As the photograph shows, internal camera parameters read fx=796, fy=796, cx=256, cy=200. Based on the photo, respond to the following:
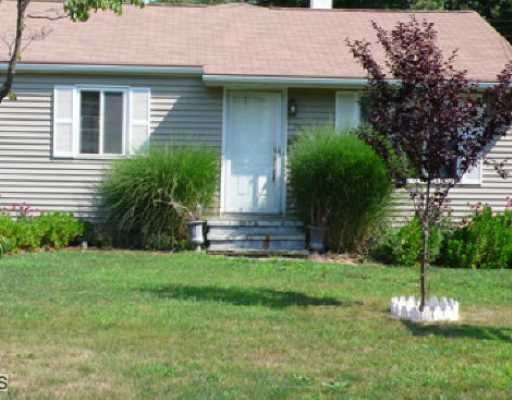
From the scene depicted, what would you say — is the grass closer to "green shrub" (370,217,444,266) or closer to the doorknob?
"green shrub" (370,217,444,266)

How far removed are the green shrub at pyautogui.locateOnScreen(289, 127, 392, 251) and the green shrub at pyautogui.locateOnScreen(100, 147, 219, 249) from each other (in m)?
1.58

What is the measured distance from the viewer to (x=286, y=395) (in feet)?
17.0

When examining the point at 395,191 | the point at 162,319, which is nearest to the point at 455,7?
the point at 395,191

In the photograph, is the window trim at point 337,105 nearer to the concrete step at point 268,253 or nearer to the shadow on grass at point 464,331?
the concrete step at point 268,253

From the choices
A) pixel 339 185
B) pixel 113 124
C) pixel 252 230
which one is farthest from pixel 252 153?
pixel 113 124

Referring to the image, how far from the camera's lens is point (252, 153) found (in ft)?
46.9

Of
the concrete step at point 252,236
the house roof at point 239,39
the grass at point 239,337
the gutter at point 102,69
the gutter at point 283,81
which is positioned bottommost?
the grass at point 239,337

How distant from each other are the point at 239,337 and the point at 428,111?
2.88 meters

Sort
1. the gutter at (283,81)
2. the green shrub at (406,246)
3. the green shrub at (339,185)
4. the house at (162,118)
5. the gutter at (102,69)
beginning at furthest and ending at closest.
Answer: the house at (162,118)
the gutter at (102,69)
the gutter at (283,81)
the green shrub at (339,185)
the green shrub at (406,246)

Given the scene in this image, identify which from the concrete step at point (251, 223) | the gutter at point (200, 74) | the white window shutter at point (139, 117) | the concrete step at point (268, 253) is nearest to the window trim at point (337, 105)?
the gutter at point (200, 74)

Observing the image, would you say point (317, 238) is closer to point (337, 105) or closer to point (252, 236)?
point (252, 236)

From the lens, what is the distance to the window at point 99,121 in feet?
46.1

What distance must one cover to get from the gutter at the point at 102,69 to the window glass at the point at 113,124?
467mm

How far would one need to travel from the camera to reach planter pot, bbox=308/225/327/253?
42.7ft
